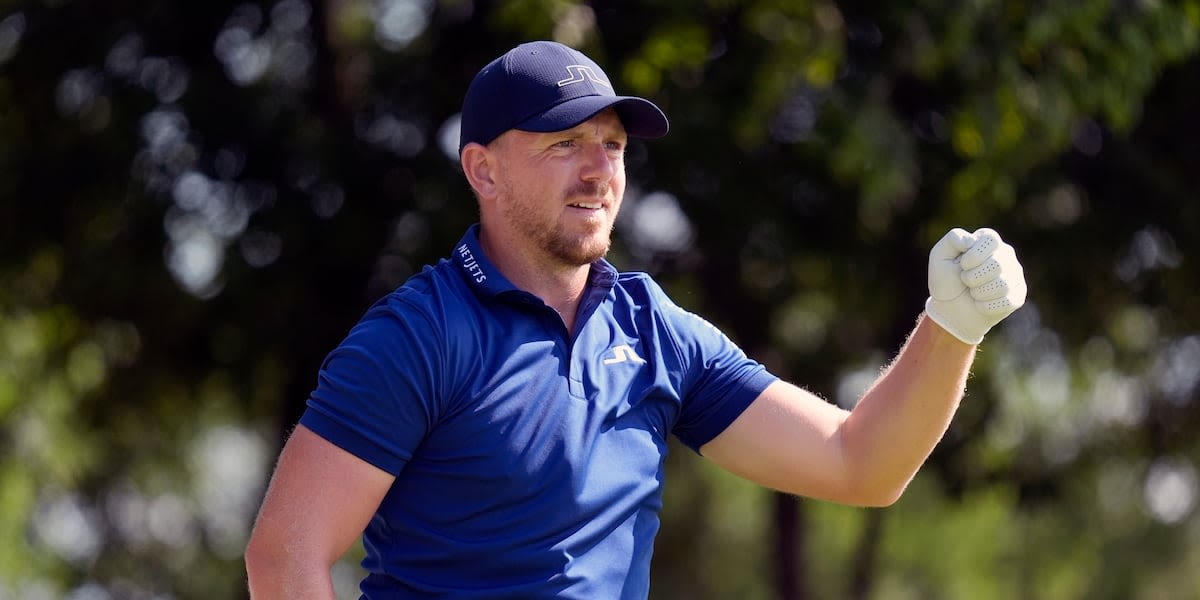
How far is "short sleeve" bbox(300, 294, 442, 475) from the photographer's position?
9.28 feet

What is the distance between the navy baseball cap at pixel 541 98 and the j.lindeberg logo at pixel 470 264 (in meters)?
0.22

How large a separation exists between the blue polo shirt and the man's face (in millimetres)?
119

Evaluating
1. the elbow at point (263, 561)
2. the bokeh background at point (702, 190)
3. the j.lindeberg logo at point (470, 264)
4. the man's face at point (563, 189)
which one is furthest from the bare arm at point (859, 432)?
the bokeh background at point (702, 190)

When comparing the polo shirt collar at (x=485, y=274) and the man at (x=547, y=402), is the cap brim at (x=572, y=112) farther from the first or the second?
the polo shirt collar at (x=485, y=274)

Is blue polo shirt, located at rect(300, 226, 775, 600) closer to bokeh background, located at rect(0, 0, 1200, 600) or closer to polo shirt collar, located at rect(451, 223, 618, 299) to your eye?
polo shirt collar, located at rect(451, 223, 618, 299)

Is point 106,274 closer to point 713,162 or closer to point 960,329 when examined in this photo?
point 713,162

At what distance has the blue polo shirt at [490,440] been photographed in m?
2.86

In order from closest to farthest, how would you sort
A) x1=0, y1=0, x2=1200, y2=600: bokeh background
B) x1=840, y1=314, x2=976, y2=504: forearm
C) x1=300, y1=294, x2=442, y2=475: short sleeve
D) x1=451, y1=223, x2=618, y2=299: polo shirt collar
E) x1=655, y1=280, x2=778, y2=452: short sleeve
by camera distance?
x1=300, y1=294, x2=442, y2=475: short sleeve, x1=451, y1=223, x2=618, y2=299: polo shirt collar, x1=840, y1=314, x2=976, y2=504: forearm, x1=655, y1=280, x2=778, y2=452: short sleeve, x1=0, y1=0, x2=1200, y2=600: bokeh background

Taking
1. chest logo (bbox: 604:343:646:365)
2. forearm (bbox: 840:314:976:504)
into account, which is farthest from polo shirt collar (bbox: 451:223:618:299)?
forearm (bbox: 840:314:976:504)

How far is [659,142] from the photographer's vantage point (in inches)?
327

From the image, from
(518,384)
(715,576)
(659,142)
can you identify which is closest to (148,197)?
(659,142)

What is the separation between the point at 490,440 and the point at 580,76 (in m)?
0.77

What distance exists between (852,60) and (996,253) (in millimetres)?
4719

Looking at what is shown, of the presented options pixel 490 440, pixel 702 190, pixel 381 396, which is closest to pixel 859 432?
pixel 490 440
